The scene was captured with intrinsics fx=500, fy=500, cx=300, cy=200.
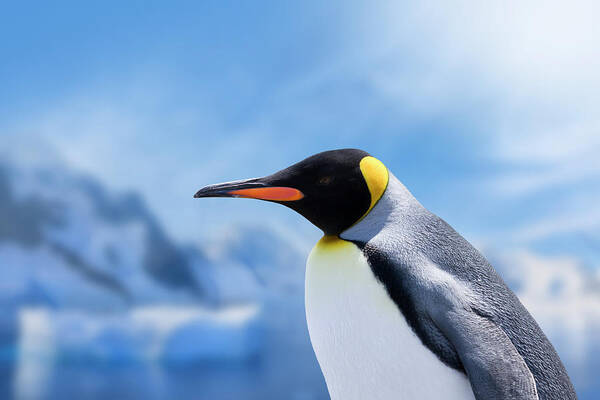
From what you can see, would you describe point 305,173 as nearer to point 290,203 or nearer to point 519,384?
point 290,203

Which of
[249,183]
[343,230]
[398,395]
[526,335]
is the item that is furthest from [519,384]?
[249,183]

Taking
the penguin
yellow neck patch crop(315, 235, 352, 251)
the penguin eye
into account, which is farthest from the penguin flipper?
the penguin eye

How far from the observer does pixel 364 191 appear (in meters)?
1.68

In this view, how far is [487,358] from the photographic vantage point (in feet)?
4.42

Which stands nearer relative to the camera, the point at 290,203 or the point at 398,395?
the point at 398,395

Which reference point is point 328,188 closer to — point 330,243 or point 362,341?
point 330,243

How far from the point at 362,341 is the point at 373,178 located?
536 millimetres

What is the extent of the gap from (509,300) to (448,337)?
0.32 m

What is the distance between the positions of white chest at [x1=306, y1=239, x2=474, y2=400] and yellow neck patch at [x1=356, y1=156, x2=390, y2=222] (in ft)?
0.63

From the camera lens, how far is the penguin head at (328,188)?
1.68 metres

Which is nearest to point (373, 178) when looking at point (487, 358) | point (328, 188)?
point (328, 188)

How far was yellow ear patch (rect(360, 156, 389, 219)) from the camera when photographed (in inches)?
66.4

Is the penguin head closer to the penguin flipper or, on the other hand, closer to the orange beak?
the orange beak

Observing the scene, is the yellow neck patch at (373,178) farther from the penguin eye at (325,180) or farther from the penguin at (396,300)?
the penguin eye at (325,180)
